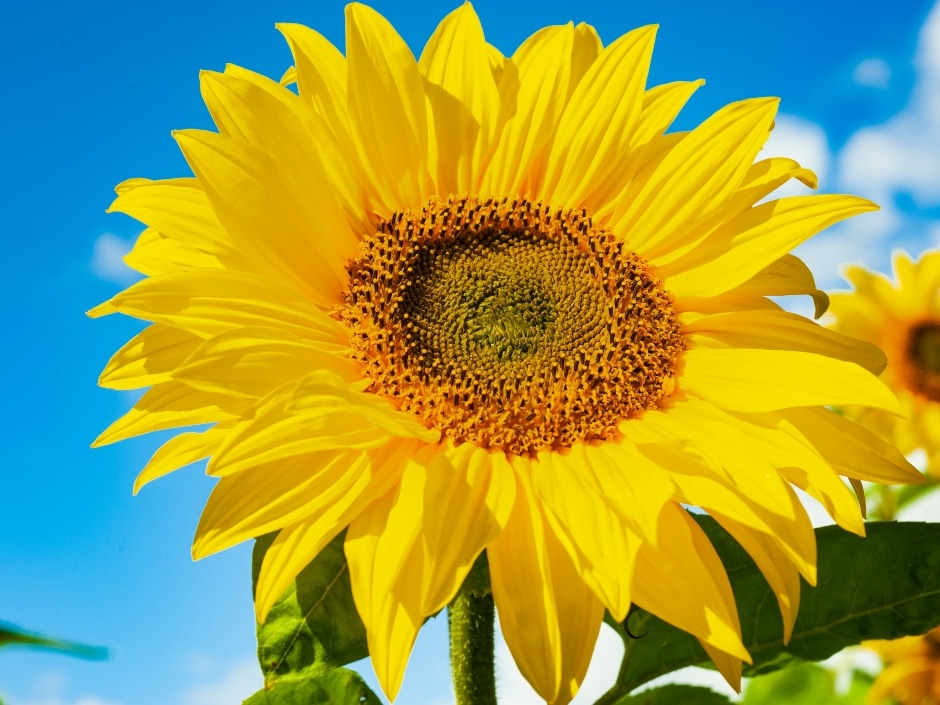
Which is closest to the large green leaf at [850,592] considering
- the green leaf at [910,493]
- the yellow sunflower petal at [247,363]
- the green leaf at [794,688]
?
the yellow sunflower petal at [247,363]

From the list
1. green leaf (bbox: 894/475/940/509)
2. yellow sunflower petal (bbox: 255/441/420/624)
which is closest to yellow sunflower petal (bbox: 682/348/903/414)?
yellow sunflower petal (bbox: 255/441/420/624)

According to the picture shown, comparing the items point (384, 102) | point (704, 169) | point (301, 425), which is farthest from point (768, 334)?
point (301, 425)

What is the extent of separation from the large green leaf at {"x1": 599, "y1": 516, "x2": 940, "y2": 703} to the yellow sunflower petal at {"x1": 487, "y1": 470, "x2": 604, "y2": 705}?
59cm

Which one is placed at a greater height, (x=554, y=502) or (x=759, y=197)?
(x=759, y=197)

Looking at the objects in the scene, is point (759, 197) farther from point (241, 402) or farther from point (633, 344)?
point (241, 402)

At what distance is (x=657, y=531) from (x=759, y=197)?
3.66 feet

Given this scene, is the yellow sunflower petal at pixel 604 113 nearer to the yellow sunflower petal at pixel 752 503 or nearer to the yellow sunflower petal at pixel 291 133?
the yellow sunflower petal at pixel 291 133

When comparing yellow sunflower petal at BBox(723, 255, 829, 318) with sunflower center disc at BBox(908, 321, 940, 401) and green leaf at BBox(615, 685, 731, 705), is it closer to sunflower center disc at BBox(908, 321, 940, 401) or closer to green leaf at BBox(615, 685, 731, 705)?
green leaf at BBox(615, 685, 731, 705)

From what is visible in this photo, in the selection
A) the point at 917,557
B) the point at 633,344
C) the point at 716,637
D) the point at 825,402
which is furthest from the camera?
the point at 633,344

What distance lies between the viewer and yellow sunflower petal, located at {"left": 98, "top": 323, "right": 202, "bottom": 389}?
2461mm

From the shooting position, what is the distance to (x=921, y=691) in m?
4.92

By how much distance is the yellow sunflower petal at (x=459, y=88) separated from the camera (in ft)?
9.27

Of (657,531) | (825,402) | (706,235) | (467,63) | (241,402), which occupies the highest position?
(467,63)

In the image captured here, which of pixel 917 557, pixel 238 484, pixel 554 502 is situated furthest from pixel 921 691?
pixel 238 484
